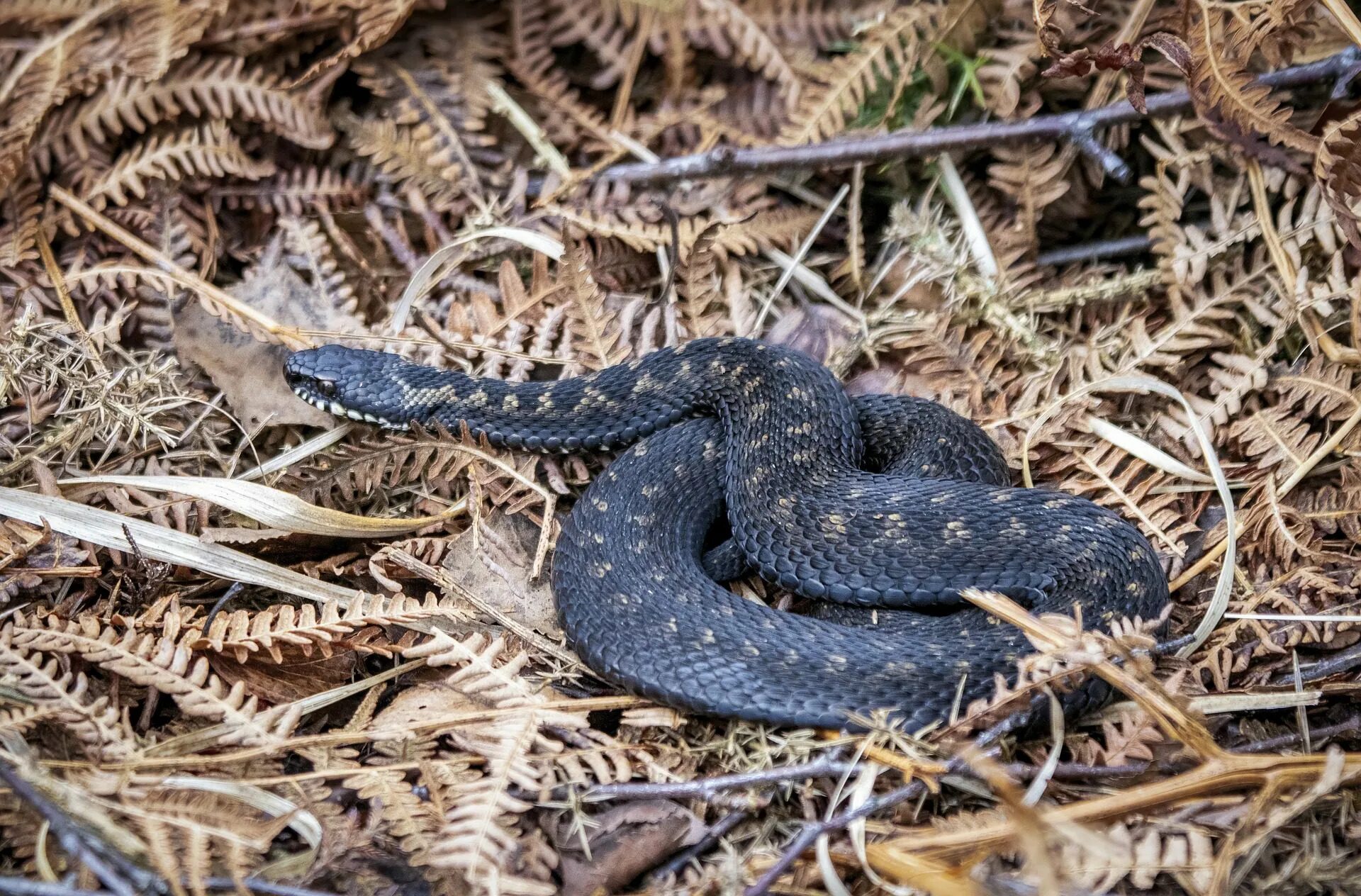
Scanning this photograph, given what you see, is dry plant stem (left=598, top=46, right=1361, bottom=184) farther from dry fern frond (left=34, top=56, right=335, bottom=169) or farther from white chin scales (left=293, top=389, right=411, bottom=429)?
white chin scales (left=293, top=389, right=411, bottom=429)

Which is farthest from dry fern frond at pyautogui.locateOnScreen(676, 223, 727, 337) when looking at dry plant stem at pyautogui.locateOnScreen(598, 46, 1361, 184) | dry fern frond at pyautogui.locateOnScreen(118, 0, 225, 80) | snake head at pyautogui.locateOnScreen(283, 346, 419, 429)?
dry fern frond at pyautogui.locateOnScreen(118, 0, 225, 80)

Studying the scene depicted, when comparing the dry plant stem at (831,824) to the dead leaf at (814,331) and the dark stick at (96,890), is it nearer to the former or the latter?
the dark stick at (96,890)

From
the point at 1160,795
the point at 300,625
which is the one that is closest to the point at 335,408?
the point at 300,625

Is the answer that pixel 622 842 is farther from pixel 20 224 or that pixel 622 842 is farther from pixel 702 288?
pixel 20 224

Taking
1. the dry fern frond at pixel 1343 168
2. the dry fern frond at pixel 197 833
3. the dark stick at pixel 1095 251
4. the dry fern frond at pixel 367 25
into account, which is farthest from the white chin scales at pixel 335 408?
the dry fern frond at pixel 1343 168

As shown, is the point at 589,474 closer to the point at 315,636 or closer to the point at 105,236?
the point at 315,636
